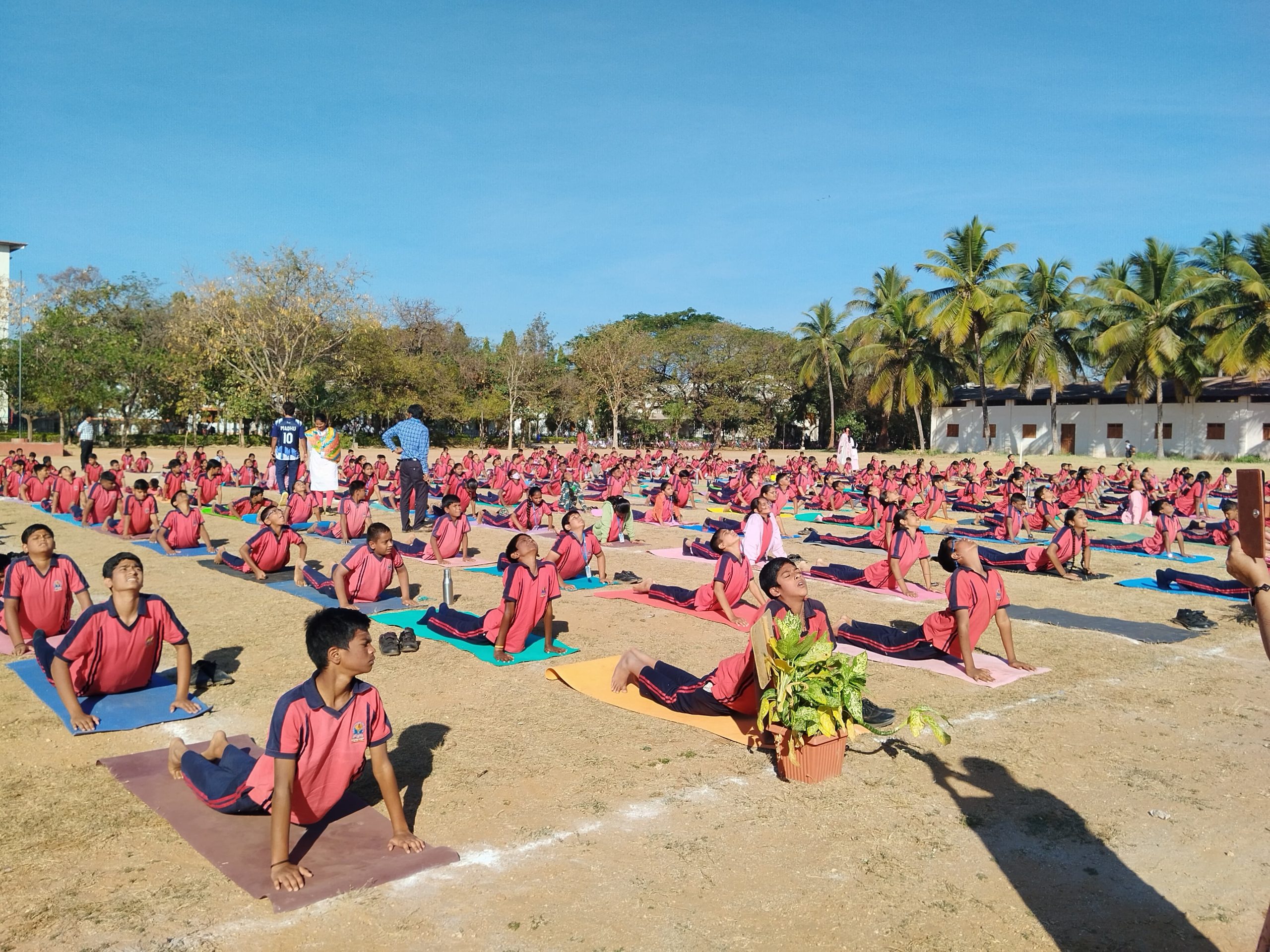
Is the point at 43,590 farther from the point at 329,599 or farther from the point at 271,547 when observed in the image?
the point at 271,547

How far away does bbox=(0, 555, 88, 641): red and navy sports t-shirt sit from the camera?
6.99 meters

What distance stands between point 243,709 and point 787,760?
3647mm

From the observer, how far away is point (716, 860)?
4.37 metres

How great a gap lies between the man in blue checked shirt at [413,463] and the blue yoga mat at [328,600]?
4.75 metres

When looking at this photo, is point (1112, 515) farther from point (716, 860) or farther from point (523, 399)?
point (523, 399)

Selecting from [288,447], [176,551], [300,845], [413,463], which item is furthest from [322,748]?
[288,447]

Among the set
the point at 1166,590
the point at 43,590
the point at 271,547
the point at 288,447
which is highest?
the point at 288,447

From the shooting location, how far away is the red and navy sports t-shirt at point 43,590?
6992mm

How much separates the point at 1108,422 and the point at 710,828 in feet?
134

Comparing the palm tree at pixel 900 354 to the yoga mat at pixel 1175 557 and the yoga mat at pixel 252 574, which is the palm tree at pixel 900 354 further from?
the yoga mat at pixel 252 574

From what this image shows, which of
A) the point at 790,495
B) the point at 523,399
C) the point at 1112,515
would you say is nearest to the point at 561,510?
the point at 790,495

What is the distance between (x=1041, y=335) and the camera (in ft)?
125

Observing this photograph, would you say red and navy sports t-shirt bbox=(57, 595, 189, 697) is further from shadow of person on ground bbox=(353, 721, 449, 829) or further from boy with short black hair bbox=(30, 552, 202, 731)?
shadow of person on ground bbox=(353, 721, 449, 829)

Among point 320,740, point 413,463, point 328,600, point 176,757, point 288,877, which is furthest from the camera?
point 413,463
